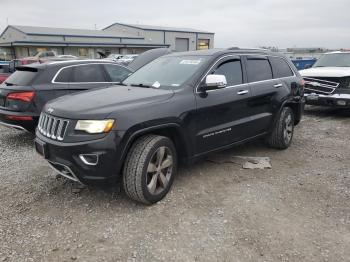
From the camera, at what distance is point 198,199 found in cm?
405

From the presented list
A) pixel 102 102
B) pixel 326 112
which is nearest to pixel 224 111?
pixel 102 102

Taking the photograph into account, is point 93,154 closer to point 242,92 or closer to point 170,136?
point 170,136

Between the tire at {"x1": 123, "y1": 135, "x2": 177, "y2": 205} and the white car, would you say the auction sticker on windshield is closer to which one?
the tire at {"x1": 123, "y1": 135, "x2": 177, "y2": 205}

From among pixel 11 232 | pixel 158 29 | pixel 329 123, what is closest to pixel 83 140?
pixel 11 232

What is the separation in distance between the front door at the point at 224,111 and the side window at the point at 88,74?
→ 326 centimetres

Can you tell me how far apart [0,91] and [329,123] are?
288 inches

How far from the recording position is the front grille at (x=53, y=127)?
3.58 meters

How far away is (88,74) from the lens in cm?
692

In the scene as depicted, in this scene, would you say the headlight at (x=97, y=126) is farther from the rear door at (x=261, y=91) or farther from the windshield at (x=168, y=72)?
the rear door at (x=261, y=91)

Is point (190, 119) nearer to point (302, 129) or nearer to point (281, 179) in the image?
point (281, 179)

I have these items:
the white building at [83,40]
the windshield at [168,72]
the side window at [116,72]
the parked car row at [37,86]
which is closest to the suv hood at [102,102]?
the windshield at [168,72]

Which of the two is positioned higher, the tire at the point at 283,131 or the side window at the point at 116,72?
the side window at the point at 116,72

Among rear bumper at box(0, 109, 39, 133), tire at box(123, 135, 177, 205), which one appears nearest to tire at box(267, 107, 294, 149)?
tire at box(123, 135, 177, 205)

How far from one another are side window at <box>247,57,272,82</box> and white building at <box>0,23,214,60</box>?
3969cm
